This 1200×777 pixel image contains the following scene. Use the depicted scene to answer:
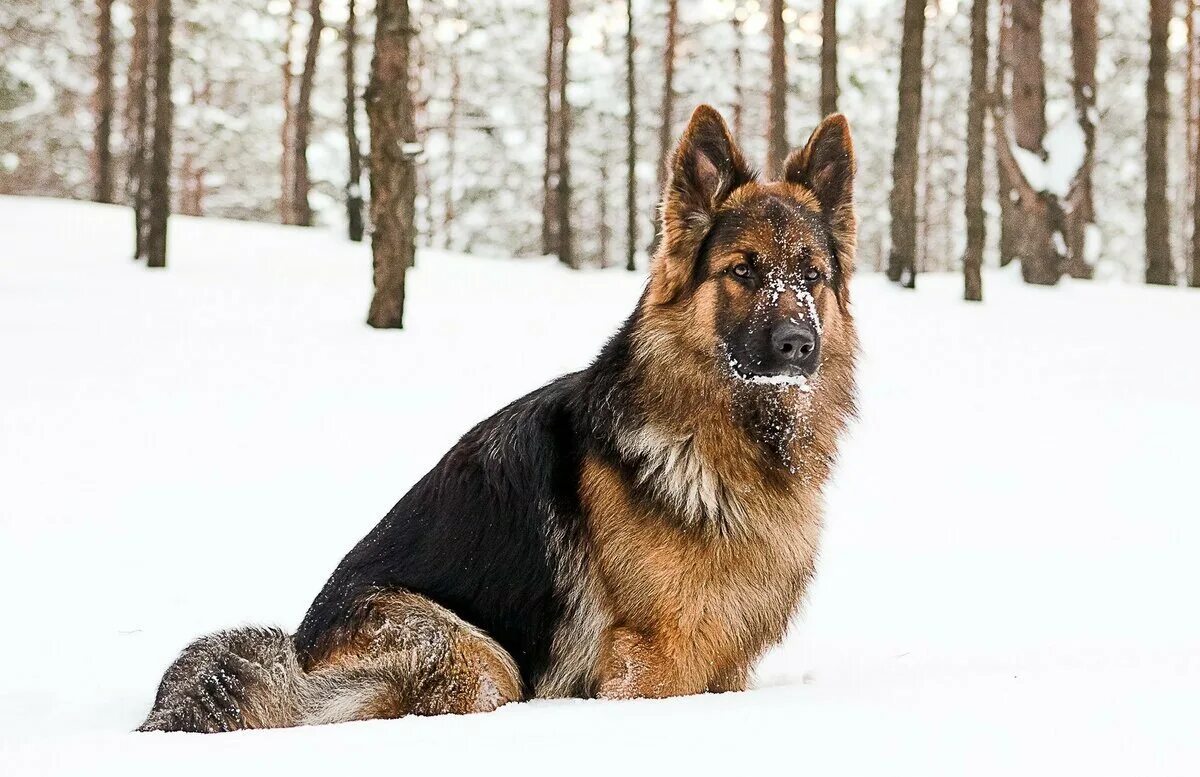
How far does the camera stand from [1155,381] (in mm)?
11305

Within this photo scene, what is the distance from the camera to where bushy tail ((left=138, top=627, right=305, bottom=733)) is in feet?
10.7

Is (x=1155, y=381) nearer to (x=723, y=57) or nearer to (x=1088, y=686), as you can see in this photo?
(x=1088, y=686)

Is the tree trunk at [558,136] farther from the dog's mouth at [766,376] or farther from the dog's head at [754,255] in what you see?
the dog's mouth at [766,376]

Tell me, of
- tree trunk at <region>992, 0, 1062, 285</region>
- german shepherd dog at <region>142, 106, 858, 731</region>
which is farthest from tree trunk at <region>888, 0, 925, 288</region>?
german shepherd dog at <region>142, 106, 858, 731</region>

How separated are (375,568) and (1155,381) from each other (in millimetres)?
10141

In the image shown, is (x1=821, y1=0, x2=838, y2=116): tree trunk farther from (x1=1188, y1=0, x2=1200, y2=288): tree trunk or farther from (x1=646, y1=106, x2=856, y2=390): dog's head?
(x1=646, y1=106, x2=856, y2=390): dog's head

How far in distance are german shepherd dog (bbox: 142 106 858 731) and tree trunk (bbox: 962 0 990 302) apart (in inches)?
525

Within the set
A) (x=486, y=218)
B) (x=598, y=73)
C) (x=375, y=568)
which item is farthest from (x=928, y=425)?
(x=486, y=218)

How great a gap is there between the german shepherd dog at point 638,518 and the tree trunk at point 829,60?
1450cm

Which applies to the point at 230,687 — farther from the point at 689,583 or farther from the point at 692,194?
the point at 692,194

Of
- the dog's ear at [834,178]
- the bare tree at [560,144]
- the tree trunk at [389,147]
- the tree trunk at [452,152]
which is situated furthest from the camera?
the tree trunk at [452,152]

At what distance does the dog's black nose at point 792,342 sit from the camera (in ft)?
12.2

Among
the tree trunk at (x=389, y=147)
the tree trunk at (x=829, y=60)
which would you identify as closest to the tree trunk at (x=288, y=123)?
the tree trunk at (x=829, y=60)

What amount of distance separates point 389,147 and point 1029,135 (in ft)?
36.1
